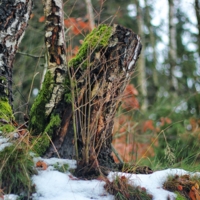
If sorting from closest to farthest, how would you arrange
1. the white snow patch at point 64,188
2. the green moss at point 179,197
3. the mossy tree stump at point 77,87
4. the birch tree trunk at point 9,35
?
1. the white snow patch at point 64,188
2. the green moss at point 179,197
3. the mossy tree stump at point 77,87
4. the birch tree trunk at point 9,35

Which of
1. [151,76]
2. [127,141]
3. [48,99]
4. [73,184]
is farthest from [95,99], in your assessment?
[151,76]

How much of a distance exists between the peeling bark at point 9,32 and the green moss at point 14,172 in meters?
0.80

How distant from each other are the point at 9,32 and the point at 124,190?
1758mm

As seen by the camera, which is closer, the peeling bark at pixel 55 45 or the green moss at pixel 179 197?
the green moss at pixel 179 197

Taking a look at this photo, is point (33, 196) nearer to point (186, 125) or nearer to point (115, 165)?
point (115, 165)

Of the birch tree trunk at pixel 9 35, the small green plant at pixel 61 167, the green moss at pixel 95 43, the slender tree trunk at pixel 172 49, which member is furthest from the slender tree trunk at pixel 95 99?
the slender tree trunk at pixel 172 49

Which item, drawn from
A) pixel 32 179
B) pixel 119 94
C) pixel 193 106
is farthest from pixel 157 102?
pixel 32 179

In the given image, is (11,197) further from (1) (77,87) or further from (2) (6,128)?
(1) (77,87)

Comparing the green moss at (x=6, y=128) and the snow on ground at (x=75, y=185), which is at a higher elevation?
the green moss at (x=6, y=128)

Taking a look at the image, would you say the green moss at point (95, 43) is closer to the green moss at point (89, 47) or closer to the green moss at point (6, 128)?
the green moss at point (89, 47)

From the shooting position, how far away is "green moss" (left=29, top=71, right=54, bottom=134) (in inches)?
119

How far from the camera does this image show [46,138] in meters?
2.88

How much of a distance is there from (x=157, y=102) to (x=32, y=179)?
6.34 m

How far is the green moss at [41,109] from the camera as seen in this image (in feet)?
9.93
